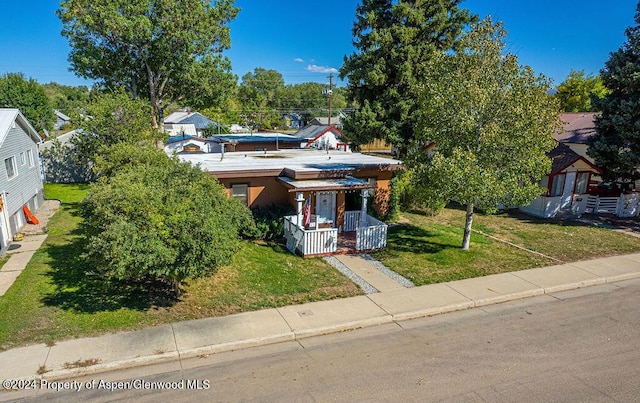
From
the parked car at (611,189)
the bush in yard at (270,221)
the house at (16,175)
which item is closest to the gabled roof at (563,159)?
the parked car at (611,189)

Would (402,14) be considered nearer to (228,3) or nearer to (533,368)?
(228,3)

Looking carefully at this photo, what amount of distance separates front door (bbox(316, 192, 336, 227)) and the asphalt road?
7337mm

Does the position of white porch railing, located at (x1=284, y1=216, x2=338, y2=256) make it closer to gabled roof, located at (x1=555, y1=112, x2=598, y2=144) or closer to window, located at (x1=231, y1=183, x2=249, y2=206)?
window, located at (x1=231, y1=183, x2=249, y2=206)

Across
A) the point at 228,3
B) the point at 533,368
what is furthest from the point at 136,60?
the point at 533,368

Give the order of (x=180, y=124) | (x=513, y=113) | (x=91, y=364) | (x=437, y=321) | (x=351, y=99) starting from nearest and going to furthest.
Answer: (x=91, y=364), (x=437, y=321), (x=513, y=113), (x=351, y=99), (x=180, y=124)

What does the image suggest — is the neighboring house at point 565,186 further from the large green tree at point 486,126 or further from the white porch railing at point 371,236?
the white porch railing at point 371,236

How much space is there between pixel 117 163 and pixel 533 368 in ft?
50.5

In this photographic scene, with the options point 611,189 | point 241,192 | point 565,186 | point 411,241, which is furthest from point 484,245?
point 611,189

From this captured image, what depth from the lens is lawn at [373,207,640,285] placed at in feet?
44.5

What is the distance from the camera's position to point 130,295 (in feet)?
34.8

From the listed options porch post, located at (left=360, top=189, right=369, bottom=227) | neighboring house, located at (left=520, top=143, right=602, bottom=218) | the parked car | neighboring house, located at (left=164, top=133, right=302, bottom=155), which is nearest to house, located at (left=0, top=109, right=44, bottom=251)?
neighboring house, located at (left=164, top=133, right=302, bottom=155)

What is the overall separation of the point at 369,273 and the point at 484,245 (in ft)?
18.9

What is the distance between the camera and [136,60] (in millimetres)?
28438

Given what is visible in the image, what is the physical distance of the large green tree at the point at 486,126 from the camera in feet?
42.7
